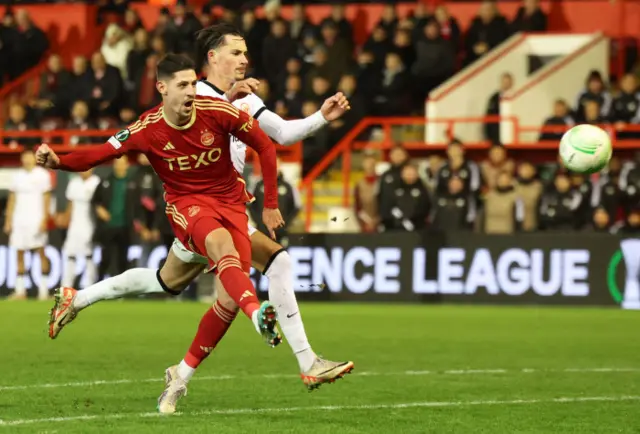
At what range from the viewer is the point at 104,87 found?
24.8 meters

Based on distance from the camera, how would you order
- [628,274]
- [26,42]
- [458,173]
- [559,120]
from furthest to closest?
[26,42] < [559,120] < [458,173] < [628,274]

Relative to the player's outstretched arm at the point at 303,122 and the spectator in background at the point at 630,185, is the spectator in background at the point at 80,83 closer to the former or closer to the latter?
the spectator in background at the point at 630,185

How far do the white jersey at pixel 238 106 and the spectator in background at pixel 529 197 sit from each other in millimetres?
10997

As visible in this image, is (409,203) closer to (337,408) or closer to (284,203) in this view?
(284,203)

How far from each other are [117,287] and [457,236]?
10.6m

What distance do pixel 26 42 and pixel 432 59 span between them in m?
8.26

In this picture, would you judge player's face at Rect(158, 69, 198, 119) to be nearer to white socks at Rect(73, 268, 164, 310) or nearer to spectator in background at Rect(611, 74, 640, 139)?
white socks at Rect(73, 268, 164, 310)

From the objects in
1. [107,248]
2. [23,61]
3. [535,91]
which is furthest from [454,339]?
[23,61]

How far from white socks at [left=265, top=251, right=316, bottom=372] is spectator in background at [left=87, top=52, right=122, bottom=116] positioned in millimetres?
16415

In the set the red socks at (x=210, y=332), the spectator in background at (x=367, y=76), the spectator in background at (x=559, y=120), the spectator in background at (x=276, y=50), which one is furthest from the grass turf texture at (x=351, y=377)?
the spectator in background at (x=276, y=50)

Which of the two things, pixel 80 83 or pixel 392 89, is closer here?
pixel 392 89

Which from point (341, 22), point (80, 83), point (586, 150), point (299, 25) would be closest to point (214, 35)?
point (586, 150)

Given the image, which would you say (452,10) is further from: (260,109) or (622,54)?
(260,109)

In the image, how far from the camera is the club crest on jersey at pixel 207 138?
838 cm
